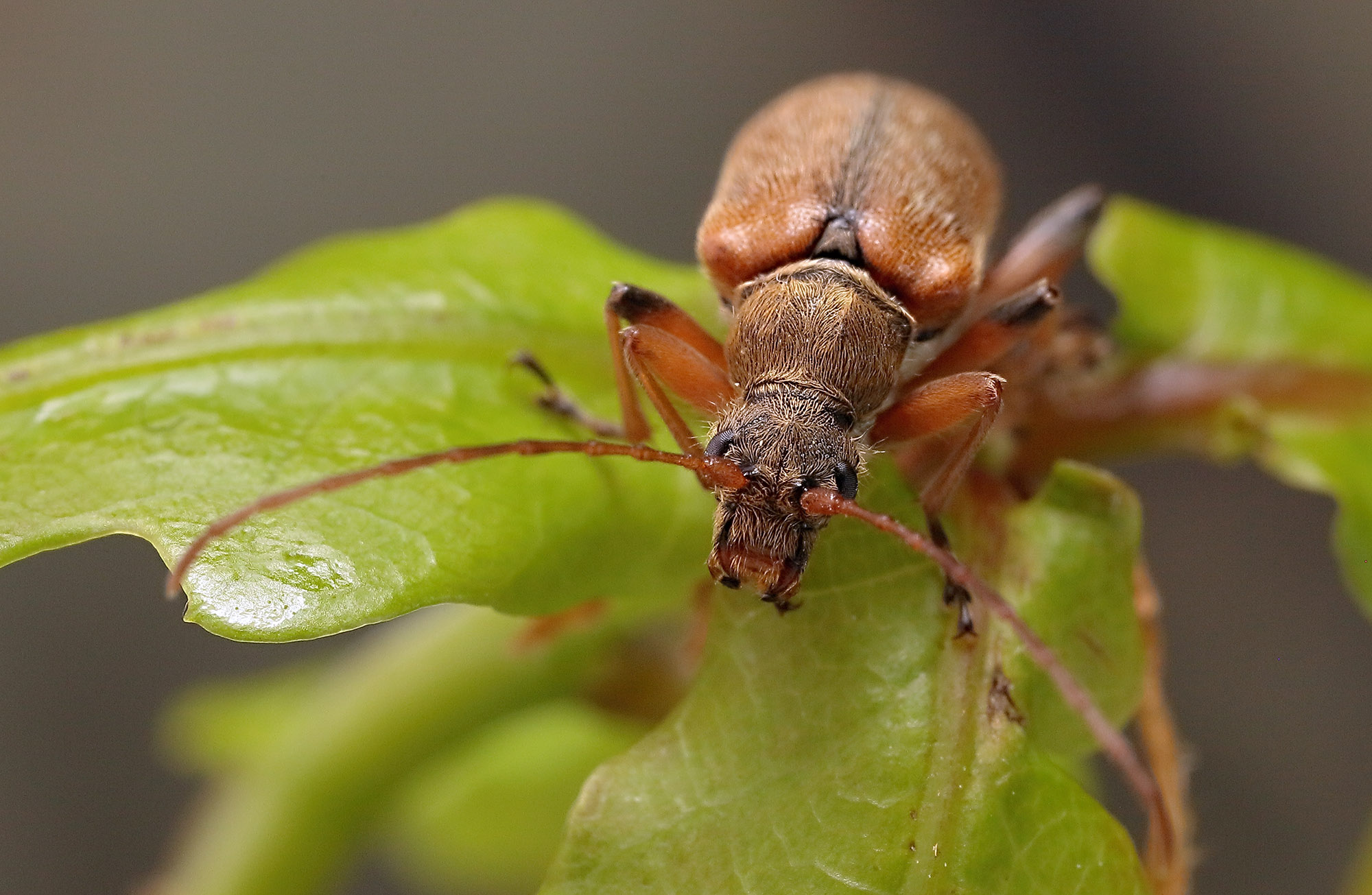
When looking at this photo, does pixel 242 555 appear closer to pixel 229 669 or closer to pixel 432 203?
pixel 229 669

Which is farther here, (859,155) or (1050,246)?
(1050,246)

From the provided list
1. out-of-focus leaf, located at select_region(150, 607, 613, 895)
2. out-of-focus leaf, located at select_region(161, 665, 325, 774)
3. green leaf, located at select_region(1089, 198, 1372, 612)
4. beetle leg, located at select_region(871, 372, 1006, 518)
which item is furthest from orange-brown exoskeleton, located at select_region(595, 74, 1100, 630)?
out-of-focus leaf, located at select_region(161, 665, 325, 774)

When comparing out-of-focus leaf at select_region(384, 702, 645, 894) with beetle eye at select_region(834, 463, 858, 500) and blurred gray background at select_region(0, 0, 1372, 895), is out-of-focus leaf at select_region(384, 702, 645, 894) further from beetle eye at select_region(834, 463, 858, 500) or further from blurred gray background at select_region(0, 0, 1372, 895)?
Result: blurred gray background at select_region(0, 0, 1372, 895)

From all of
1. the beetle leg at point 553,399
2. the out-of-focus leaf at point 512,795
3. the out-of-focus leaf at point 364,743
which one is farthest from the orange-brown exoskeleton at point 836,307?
the out-of-focus leaf at point 512,795

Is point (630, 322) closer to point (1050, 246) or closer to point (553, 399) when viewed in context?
point (553, 399)

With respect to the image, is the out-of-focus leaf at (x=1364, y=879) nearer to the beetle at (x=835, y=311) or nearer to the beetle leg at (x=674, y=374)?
the beetle at (x=835, y=311)

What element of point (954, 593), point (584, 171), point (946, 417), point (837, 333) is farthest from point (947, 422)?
point (584, 171)
